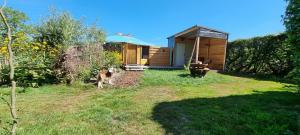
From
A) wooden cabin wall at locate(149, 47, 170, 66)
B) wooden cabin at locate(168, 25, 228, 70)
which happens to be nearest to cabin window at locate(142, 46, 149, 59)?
wooden cabin wall at locate(149, 47, 170, 66)

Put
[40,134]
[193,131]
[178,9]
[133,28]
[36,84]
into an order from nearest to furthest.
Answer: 1. [40,134]
2. [193,131]
3. [36,84]
4. [178,9]
5. [133,28]

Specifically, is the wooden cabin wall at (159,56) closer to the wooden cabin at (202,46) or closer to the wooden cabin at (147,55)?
the wooden cabin at (147,55)

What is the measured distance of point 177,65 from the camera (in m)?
15.2

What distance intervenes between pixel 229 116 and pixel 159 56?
1078 cm

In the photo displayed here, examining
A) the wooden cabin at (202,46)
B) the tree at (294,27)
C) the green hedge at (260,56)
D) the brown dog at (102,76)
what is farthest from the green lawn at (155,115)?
the wooden cabin at (202,46)

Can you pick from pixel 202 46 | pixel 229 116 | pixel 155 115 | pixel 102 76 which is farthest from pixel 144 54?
pixel 229 116

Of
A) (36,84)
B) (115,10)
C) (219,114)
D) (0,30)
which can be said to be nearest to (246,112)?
(219,114)

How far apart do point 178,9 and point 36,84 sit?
11072mm

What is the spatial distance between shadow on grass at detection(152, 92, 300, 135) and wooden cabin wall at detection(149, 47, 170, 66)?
926 cm

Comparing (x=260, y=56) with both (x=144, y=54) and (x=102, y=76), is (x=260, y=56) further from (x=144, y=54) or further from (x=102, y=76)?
(x=102, y=76)

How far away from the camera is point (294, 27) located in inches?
160

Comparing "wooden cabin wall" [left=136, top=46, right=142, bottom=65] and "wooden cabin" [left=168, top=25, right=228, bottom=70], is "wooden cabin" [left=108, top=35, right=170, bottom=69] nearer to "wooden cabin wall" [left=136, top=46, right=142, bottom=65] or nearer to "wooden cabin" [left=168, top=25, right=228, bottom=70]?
"wooden cabin wall" [left=136, top=46, right=142, bottom=65]

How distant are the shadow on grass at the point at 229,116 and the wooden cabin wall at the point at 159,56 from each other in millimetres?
9260

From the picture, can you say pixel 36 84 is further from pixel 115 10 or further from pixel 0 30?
pixel 115 10
